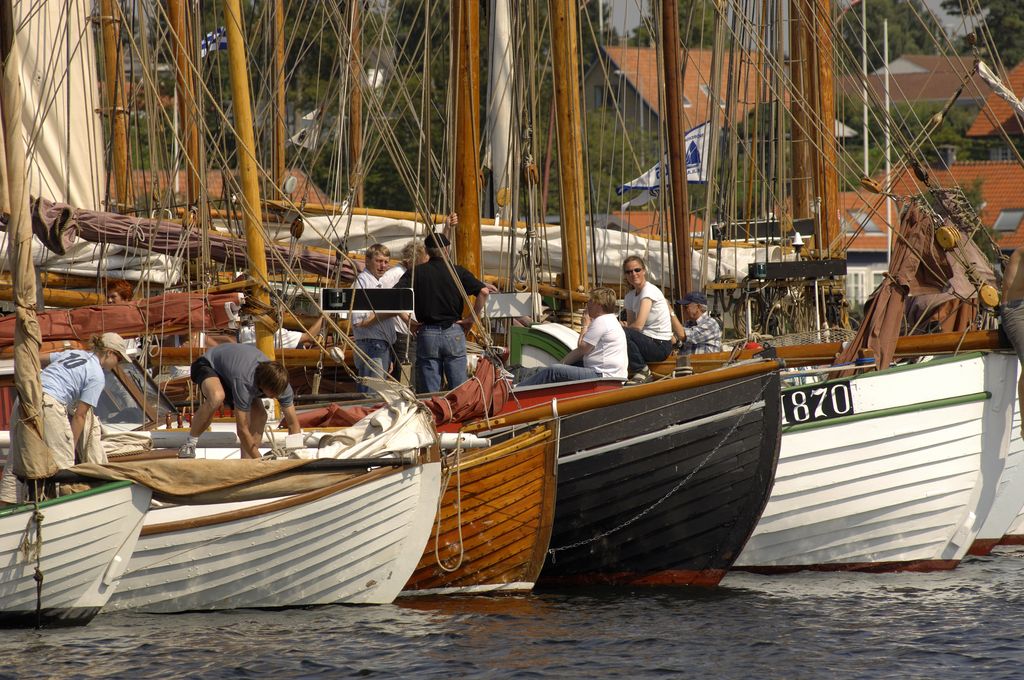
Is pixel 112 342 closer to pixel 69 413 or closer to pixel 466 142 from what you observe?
pixel 69 413

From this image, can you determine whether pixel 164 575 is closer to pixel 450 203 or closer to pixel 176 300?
pixel 176 300

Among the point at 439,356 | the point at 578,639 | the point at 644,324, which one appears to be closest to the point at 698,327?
the point at 644,324

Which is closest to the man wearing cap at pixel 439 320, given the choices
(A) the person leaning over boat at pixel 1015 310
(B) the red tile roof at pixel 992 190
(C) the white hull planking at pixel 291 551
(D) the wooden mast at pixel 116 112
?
(C) the white hull planking at pixel 291 551

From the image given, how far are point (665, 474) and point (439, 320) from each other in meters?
2.94

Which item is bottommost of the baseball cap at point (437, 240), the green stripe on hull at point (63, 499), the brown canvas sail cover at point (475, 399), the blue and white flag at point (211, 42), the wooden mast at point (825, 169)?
the green stripe on hull at point (63, 499)

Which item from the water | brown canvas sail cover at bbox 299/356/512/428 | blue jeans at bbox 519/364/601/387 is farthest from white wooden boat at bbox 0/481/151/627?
blue jeans at bbox 519/364/601/387

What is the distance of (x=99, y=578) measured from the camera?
9656 millimetres

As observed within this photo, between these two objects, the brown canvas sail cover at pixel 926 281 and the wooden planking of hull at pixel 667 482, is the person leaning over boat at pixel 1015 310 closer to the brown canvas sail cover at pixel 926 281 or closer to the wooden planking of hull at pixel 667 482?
the brown canvas sail cover at pixel 926 281

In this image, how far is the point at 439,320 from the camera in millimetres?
13469

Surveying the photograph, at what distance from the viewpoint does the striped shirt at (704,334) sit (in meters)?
14.9

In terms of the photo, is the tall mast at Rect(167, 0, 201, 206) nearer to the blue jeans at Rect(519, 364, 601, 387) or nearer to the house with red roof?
the blue jeans at Rect(519, 364, 601, 387)

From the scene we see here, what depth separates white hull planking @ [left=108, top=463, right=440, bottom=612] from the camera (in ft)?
33.4

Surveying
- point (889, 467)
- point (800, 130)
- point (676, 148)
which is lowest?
point (889, 467)

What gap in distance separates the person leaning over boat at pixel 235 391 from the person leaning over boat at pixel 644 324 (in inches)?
123
